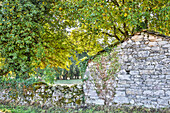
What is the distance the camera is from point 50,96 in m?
7.30

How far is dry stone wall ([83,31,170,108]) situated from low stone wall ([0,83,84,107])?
33.2 inches

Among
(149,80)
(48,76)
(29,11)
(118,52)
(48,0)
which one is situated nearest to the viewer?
(149,80)

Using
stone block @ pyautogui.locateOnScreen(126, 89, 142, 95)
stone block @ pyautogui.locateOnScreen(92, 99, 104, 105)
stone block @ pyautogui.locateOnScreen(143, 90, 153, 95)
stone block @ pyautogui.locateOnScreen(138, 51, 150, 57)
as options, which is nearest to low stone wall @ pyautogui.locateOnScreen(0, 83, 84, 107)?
stone block @ pyautogui.locateOnScreen(92, 99, 104, 105)

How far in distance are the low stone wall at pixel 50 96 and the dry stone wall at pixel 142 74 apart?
0.84 meters

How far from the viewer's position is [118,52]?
6.68 m

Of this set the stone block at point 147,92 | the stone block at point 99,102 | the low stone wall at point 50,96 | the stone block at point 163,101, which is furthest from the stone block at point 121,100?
the low stone wall at point 50,96

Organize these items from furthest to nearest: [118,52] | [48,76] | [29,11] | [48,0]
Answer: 1. [48,0]
2. [29,11]
3. [48,76]
4. [118,52]

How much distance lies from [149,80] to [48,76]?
4362mm

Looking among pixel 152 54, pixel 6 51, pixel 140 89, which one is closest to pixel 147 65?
pixel 152 54

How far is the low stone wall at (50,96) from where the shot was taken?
705 cm

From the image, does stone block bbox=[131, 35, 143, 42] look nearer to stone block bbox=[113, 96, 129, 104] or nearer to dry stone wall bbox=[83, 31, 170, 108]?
dry stone wall bbox=[83, 31, 170, 108]

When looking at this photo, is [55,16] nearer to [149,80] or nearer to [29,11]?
[29,11]

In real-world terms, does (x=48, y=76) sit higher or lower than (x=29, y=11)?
→ lower

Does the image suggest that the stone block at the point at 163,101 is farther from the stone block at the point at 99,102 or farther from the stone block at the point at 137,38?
the stone block at the point at 137,38
